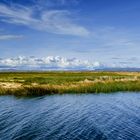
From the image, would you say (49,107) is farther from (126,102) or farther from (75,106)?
(126,102)

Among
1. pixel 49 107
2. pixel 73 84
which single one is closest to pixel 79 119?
pixel 49 107

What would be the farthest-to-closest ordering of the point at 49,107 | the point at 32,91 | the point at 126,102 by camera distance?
the point at 32,91 → the point at 126,102 → the point at 49,107

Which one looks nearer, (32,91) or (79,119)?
(79,119)

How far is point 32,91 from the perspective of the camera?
216 feet

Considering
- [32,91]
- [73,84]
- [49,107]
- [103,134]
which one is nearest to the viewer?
[103,134]

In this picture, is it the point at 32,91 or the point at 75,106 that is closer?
the point at 75,106

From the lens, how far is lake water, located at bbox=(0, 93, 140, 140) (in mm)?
31031

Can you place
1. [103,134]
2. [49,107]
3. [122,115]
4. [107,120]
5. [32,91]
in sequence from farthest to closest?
[32,91], [49,107], [122,115], [107,120], [103,134]

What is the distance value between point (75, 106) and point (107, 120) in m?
12.9

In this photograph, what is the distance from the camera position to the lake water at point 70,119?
31.0 metres

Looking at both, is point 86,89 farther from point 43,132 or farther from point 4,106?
point 43,132

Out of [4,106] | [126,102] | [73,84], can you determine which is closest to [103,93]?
[73,84]

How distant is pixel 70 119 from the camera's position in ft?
129

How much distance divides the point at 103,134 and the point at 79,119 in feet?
27.4
